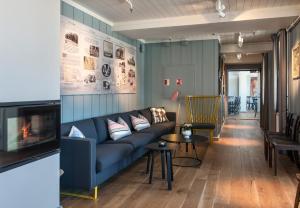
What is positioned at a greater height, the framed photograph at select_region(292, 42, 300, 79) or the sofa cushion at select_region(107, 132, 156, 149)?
the framed photograph at select_region(292, 42, 300, 79)

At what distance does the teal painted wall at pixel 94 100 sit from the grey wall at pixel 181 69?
0.51m

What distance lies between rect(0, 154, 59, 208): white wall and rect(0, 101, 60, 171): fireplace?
10cm

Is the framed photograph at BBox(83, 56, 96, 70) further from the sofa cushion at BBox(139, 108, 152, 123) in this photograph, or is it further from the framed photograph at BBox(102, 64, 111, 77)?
the sofa cushion at BBox(139, 108, 152, 123)

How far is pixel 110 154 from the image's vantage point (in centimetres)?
346

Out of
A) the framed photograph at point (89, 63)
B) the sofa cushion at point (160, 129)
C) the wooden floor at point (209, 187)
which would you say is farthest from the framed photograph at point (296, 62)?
the framed photograph at point (89, 63)

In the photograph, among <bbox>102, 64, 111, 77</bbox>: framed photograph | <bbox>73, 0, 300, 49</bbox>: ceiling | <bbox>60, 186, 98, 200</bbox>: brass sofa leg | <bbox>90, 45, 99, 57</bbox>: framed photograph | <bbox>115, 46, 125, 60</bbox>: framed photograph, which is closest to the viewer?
<bbox>60, 186, 98, 200</bbox>: brass sofa leg

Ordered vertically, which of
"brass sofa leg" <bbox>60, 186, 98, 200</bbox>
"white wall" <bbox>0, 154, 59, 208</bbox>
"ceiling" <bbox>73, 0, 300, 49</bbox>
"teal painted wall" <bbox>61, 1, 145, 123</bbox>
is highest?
"ceiling" <bbox>73, 0, 300, 49</bbox>

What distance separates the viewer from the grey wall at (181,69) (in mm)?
6867

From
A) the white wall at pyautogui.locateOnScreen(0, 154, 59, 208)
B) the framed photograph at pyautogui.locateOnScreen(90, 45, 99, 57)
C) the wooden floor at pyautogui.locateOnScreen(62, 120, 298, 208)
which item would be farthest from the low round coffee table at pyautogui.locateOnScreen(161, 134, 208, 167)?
the white wall at pyautogui.locateOnScreen(0, 154, 59, 208)

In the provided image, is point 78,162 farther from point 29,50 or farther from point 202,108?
point 202,108

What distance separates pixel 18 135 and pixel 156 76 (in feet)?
17.5

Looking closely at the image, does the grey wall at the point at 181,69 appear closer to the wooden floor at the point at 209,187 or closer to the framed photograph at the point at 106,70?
the framed photograph at the point at 106,70

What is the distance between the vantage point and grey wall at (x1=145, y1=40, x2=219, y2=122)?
687 centimetres

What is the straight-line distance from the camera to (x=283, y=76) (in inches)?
213
